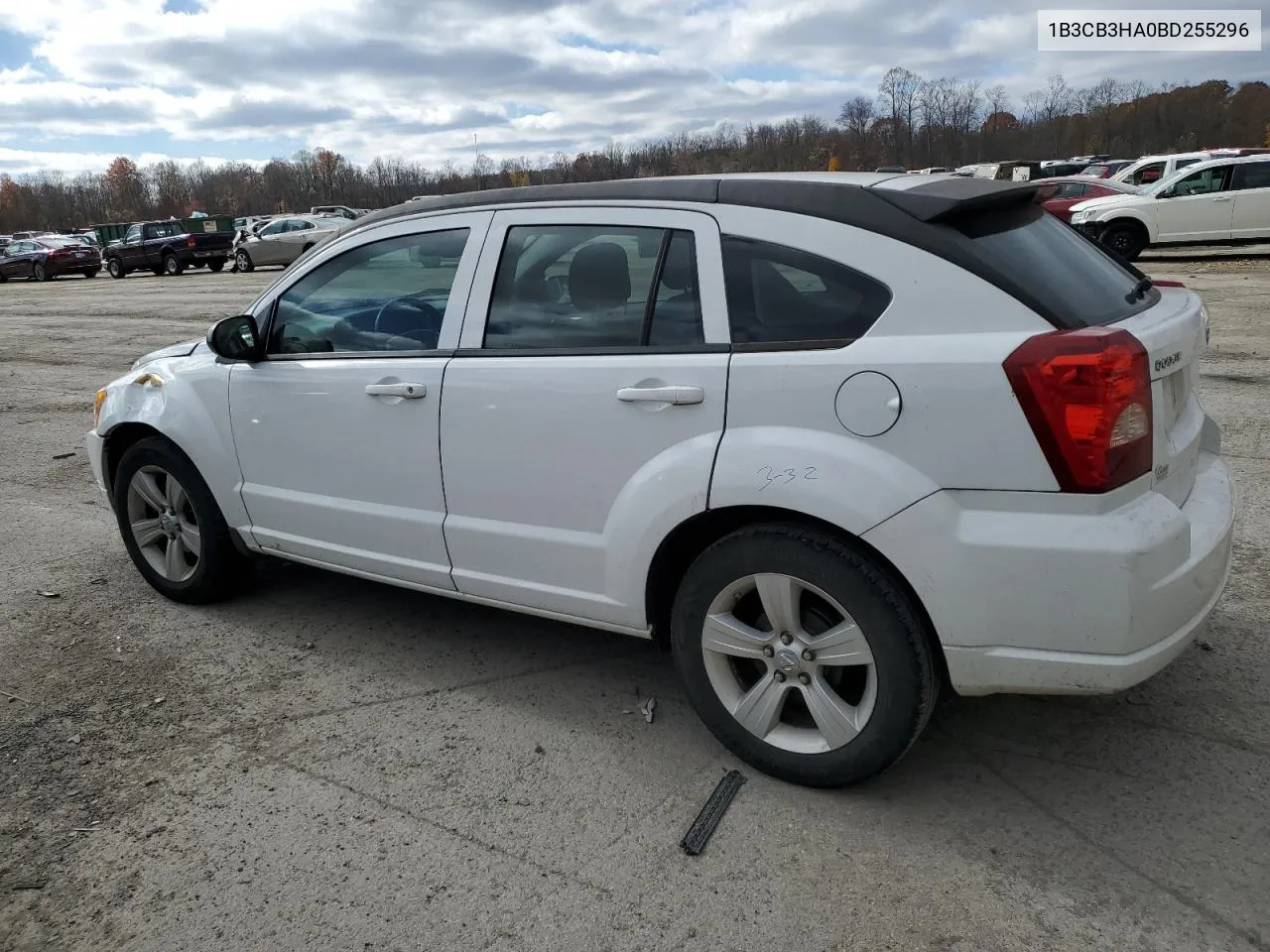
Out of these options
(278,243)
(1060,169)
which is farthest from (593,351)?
(1060,169)

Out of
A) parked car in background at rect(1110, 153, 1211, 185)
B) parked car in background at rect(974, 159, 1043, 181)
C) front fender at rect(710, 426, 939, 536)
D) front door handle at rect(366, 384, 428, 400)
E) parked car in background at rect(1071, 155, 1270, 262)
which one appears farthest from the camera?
parked car in background at rect(974, 159, 1043, 181)

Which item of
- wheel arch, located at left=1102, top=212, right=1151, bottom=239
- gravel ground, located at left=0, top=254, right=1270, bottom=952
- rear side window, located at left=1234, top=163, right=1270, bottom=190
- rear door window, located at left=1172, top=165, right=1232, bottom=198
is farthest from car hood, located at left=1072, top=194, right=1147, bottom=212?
gravel ground, located at left=0, top=254, right=1270, bottom=952

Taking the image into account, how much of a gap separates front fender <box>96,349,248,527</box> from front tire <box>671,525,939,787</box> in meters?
2.21

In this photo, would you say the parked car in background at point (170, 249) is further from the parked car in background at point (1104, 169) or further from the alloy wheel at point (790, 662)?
the alloy wheel at point (790, 662)

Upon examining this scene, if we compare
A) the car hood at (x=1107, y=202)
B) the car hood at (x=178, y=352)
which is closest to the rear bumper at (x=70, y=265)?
the car hood at (x=1107, y=202)

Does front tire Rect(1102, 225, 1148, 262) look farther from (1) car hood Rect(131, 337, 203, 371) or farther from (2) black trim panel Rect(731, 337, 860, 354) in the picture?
(2) black trim panel Rect(731, 337, 860, 354)

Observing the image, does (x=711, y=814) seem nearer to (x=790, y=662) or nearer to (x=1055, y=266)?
(x=790, y=662)

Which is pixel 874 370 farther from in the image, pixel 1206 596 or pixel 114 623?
pixel 114 623

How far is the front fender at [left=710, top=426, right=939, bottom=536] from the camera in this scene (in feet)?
8.69

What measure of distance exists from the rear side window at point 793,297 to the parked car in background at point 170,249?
3365 cm

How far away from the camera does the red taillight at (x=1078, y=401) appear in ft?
8.13

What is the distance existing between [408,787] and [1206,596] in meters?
2.41

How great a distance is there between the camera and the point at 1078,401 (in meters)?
2.48

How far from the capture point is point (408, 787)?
3162 mm
